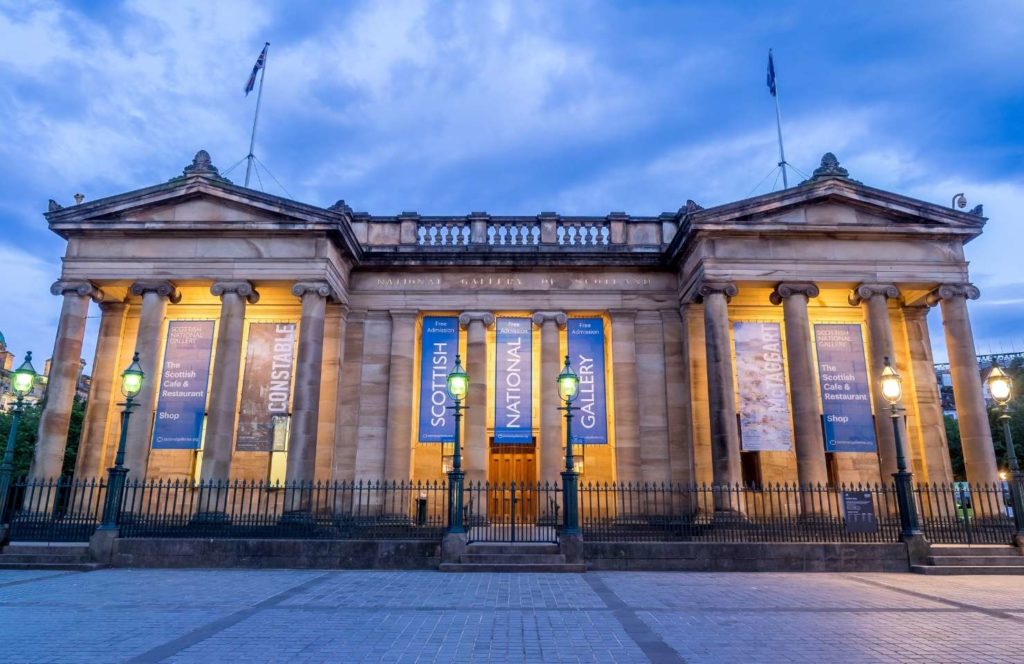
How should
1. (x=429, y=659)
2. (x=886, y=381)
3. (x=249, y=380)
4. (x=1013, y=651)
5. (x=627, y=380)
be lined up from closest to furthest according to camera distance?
1. (x=429, y=659)
2. (x=1013, y=651)
3. (x=886, y=381)
4. (x=249, y=380)
5. (x=627, y=380)

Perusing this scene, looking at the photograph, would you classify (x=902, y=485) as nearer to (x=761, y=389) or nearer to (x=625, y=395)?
(x=761, y=389)

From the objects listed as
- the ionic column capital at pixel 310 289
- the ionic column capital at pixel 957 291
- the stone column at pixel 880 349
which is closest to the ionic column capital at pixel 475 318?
the ionic column capital at pixel 310 289

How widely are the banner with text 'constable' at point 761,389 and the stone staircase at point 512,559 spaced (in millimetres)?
9183

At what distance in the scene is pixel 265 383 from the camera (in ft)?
72.3

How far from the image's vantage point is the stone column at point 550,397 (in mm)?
22219

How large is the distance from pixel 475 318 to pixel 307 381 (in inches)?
262

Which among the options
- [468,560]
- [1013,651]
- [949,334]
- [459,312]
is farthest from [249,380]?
[949,334]

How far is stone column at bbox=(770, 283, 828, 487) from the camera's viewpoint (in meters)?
19.5

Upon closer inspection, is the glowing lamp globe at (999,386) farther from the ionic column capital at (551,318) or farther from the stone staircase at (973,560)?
the ionic column capital at (551,318)

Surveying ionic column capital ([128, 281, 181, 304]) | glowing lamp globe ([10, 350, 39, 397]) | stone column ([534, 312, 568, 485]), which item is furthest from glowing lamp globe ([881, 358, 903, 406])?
ionic column capital ([128, 281, 181, 304])

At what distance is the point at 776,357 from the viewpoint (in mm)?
21719

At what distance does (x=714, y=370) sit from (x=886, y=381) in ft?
17.5

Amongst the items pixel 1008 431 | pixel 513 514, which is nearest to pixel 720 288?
pixel 1008 431

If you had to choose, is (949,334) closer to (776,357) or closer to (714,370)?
(776,357)
